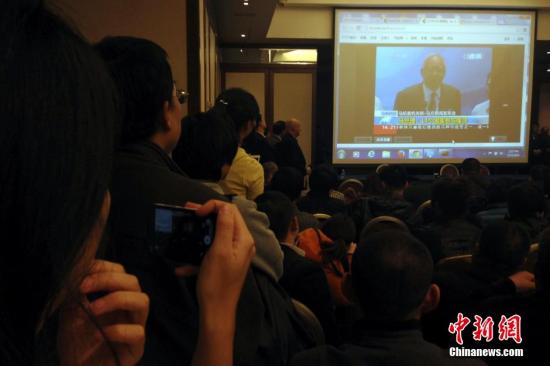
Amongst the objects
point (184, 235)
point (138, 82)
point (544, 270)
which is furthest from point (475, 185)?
point (184, 235)

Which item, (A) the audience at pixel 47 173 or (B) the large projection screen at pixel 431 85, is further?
(B) the large projection screen at pixel 431 85

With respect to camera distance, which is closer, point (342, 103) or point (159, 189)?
point (159, 189)

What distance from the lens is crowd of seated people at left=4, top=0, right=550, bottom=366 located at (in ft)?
1.24

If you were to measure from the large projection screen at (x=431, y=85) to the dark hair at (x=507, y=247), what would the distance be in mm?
4444

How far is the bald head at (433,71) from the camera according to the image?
6039mm

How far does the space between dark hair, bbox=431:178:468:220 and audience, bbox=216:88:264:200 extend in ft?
3.06

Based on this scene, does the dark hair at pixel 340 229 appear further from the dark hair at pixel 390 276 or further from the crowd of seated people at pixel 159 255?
the dark hair at pixel 390 276

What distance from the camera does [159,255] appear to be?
0.71 meters

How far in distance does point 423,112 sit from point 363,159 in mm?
923

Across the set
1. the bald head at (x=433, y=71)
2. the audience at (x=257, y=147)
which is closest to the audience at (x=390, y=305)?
the audience at (x=257, y=147)

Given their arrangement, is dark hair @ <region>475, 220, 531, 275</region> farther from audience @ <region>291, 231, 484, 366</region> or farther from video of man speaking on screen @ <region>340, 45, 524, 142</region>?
video of man speaking on screen @ <region>340, 45, 524, 142</region>

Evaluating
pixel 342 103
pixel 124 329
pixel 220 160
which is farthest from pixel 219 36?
pixel 124 329

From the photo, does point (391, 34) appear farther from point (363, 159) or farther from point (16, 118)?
point (16, 118)

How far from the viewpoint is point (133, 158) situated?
925 millimetres
